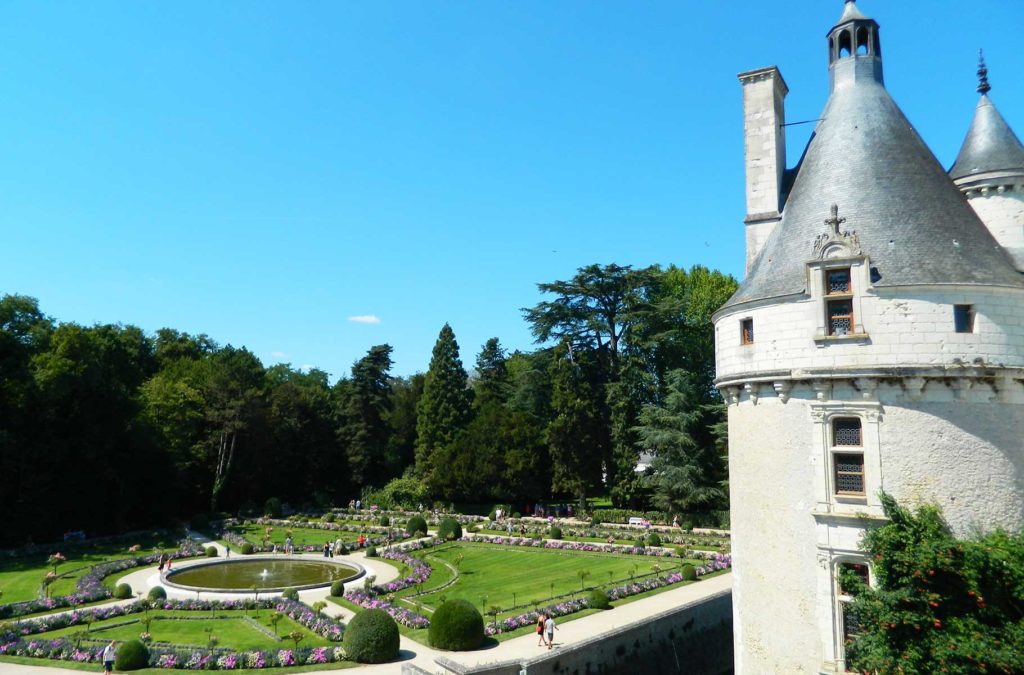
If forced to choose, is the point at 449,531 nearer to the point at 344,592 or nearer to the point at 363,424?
the point at 344,592

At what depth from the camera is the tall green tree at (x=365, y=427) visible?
2406 inches

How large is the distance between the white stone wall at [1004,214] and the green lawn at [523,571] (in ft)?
56.5

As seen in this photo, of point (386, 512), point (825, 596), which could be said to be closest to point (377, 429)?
point (386, 512)

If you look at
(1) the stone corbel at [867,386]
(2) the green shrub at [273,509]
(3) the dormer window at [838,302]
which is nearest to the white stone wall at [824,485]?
(1) the stone corbel at [867,386]

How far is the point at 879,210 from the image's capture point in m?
14.7

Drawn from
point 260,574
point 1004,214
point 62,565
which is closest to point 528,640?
point 1004,214

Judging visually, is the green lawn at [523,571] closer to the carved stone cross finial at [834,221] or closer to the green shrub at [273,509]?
the carved stone cross finial at [834,221]

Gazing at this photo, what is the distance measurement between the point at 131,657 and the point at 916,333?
67.0 feet

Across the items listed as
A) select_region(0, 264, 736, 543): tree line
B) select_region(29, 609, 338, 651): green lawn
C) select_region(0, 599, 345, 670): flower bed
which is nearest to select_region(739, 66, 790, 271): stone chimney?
select_region(0, 599, 345, 670): flower bed

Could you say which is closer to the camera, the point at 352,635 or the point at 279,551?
the point at 352,635

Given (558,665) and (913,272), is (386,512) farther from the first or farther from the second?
(913,272)

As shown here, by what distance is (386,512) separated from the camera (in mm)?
50781

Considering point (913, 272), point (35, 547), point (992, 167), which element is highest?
point (992, 167)

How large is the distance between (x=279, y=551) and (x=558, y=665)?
79.4 feet
